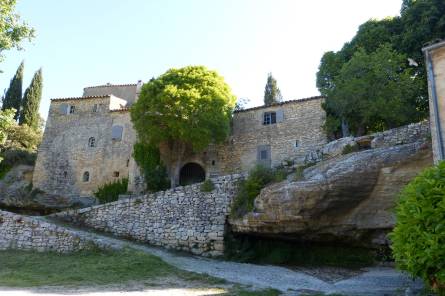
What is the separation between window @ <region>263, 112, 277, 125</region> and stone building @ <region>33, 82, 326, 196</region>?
46 millimetres

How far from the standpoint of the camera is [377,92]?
2058 centimetres

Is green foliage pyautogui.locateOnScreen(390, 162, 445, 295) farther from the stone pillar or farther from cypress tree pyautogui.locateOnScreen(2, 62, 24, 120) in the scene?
cypress tree pyautogui.locateOnScreen(2, 62, 24, 120)

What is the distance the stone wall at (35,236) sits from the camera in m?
16.7

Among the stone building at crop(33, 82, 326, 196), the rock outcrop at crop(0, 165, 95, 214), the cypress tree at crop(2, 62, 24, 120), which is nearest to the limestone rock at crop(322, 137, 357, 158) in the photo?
the stone building at crop(33, 82, 326, 196)

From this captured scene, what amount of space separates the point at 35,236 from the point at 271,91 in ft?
91.5

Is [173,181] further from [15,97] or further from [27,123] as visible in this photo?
[15,97]

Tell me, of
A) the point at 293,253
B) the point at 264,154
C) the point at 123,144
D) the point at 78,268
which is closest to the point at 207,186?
the point at 293,253

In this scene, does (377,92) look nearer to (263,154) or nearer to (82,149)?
(263,154)

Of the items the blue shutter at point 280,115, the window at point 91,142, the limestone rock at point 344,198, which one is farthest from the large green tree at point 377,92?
the window at point 91,142

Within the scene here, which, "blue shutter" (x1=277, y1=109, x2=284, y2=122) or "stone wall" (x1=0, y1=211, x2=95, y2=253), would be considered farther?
"blue shutter" (x1=277, y1=109, x2=284, y2=122)

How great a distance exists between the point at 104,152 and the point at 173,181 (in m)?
7.85

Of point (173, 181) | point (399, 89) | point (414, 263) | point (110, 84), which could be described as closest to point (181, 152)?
point (173, 181)

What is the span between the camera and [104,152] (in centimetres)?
2939

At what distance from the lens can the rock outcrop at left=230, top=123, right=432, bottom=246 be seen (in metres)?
14.0
